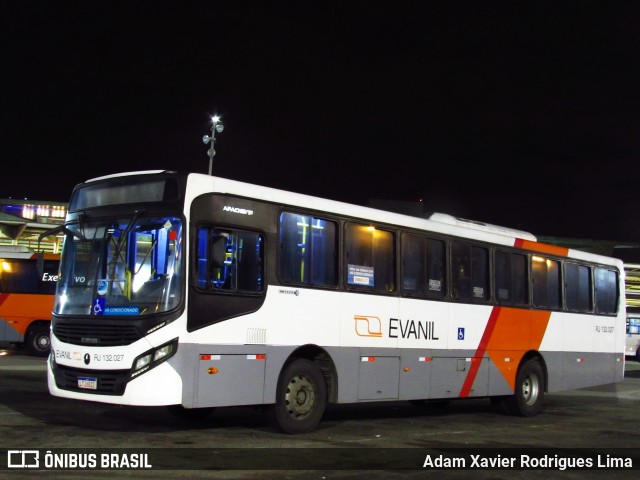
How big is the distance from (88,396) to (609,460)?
657 cm

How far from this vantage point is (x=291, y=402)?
1161 centimetres

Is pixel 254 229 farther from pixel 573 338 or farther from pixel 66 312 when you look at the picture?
pixel 573 338

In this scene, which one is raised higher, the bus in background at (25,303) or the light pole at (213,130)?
the light pole at (213,130)

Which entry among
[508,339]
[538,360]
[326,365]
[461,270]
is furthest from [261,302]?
[538,360]

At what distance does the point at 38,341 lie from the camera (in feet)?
92.6

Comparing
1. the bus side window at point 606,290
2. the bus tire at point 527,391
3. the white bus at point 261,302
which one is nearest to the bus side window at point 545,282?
the bus tire at point 527,391

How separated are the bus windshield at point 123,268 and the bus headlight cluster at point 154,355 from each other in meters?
0.43

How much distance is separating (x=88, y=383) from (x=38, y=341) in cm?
1889

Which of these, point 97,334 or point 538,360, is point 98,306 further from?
point 538,360

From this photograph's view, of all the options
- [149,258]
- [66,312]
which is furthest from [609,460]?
[66,312]

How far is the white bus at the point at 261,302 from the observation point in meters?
10.4

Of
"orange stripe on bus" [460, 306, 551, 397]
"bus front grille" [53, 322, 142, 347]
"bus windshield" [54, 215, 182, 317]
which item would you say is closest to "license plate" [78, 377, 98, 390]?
"bus front grille" [53, 322, 142, 347]

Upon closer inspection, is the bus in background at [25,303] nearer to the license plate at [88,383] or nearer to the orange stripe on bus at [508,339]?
the orange stripe on bus at [508,339]

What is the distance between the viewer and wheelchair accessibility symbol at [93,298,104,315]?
1070 cm
